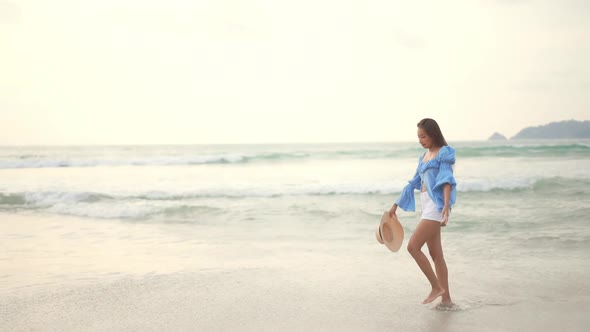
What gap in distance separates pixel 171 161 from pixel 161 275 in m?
30.3

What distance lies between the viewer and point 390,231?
505 cm

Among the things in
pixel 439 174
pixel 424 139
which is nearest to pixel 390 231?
pixel 439 174

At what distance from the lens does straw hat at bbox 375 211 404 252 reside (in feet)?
16.4

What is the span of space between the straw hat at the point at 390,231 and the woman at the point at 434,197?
422 mm

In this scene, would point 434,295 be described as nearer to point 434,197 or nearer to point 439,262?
point 439,262

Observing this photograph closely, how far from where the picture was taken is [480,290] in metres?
5.13

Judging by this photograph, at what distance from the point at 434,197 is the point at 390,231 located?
2.43 ft

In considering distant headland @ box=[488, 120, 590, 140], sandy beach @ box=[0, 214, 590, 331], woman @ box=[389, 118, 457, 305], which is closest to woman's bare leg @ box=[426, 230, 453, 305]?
woman @ box=[389, 118, 457, 305]

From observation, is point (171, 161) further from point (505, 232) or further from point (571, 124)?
point (571, 124)

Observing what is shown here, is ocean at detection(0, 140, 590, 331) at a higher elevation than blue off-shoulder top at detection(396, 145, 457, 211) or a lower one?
lower

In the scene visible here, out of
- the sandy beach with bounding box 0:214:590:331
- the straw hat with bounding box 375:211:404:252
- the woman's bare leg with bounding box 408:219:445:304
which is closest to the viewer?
the sandy beach with bounding box 0:214:590:331

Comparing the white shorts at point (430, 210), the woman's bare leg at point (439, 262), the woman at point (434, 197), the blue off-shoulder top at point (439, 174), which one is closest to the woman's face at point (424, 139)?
the woman at point (434, 197)

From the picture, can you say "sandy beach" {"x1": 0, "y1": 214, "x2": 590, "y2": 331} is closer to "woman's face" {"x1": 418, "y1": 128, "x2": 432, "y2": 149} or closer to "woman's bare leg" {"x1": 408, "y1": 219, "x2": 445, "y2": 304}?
"woman's bare leg" {"x1": 408, "y1": 219, "x2": 445, "y2": 304}

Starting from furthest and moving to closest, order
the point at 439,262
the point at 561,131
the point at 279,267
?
the point at 561,131 < the point at 279,267 < the point at 439,262
